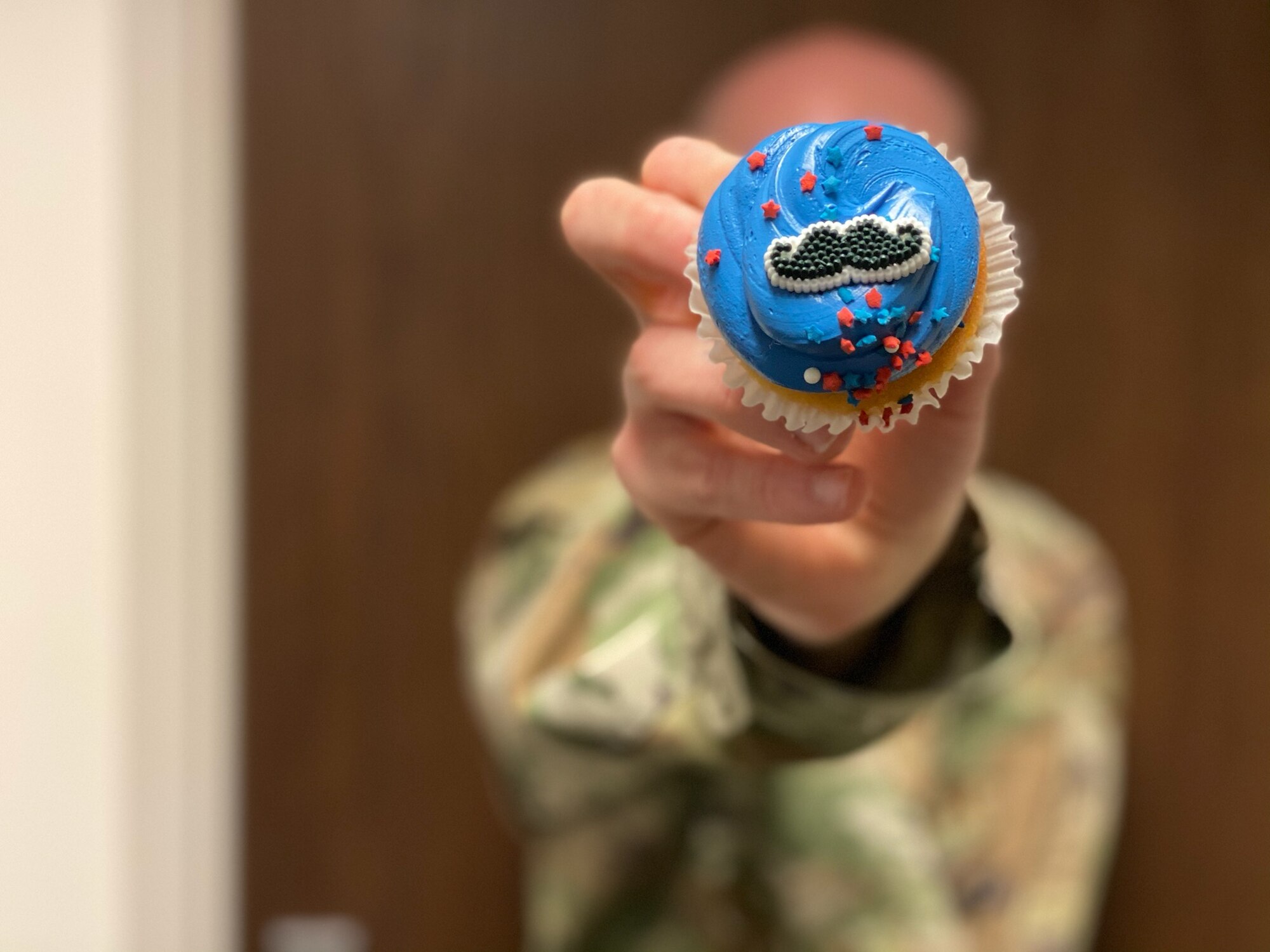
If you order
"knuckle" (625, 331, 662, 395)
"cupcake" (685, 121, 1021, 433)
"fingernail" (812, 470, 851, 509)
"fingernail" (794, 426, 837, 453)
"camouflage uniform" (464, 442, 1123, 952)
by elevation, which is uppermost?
"cupcake" (685, 121, 1021, 433)

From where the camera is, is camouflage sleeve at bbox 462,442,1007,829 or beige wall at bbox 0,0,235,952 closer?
camouflage sleeve at bbox 462,442,1007,829

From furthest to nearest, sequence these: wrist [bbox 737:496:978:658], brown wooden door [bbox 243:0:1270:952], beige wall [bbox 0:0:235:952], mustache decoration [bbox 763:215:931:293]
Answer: brown wooden door [bbox 243:0:1270:952], beige wall [bbox 0:0:235:952], wrist [bbox 737:496:978:658], mustache decoration [bbox 763:215:931:293]

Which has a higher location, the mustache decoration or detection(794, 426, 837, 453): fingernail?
the mustache decoration

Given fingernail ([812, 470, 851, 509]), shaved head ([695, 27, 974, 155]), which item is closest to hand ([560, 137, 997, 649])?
fingernail ([812, 470, 851, 509])

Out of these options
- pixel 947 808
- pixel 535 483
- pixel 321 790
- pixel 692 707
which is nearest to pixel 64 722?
pixel 321 790

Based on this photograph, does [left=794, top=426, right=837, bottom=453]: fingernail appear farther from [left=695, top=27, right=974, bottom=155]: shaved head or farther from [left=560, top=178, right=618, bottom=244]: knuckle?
[left=695, top=27, right=974, bottom=155]: shaved head

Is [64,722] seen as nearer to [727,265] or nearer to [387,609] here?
[387,609]

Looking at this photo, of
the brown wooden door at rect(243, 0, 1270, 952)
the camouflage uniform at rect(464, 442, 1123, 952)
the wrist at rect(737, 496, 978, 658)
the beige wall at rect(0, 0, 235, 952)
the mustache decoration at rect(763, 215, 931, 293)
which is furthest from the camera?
the brown wooden door at rect(243, 0, 1270, 952)
